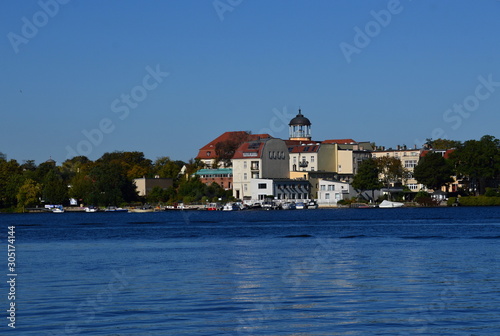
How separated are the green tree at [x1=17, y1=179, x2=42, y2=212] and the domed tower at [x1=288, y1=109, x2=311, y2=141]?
42552mm

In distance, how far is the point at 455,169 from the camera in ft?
358

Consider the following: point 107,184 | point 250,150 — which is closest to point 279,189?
point 250,150

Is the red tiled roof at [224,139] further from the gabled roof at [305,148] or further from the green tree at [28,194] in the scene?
the green tree at [28,194]

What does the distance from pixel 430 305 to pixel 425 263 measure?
955 centimetres

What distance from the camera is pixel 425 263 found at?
92.8 feet

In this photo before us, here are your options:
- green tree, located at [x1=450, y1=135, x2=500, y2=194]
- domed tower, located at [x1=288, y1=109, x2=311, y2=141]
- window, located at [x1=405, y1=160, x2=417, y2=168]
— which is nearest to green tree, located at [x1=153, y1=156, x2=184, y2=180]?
domed tower, located at [x1=288, y1=109, x2=311, y2=141]

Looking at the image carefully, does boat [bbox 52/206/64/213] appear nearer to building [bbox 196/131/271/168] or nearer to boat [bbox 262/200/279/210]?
boat [bbox 262/200/279/210]

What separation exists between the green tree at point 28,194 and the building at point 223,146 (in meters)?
31.0

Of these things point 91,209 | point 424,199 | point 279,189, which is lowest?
point 91,209

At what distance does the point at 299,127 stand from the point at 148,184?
26.3 m

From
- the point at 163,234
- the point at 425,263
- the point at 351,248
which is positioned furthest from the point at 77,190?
the point at 425,263

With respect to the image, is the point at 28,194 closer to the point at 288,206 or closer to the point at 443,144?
the point at 288,206

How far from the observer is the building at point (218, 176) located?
417 feet

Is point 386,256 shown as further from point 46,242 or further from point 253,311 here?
point 46,242
